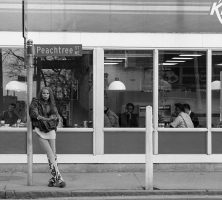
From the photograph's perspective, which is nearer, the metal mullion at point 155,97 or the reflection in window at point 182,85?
the metal mullion at point 155,97

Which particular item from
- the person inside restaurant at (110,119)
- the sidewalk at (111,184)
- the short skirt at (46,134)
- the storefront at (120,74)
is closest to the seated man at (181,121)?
the storefront at (120,74)

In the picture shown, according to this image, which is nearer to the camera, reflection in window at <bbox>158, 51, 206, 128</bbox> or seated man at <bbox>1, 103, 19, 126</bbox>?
seated man at <bbox>1, 103, 19, 126</bbox>

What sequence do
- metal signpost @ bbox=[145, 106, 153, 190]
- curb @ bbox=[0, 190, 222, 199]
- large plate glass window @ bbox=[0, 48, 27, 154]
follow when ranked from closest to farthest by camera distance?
curb @ bbox=[0, 190, 222, 199], metal signpost @ bbox=[145, 106, 153, 190], large plate glass window @ bbox=[0, 48, 27, 154]

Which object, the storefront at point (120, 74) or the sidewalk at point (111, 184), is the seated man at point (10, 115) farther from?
the sidewalk at point (111, 184)

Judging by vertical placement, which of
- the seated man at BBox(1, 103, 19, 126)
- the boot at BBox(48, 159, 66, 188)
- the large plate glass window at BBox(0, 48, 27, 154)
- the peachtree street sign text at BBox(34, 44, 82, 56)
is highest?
the peachtree street sign text at BBox(34, 44, 82, 56)

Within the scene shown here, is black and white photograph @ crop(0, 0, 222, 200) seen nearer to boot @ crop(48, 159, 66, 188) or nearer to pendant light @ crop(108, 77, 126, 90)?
pendant light @ crop(108, 77, 126, 90)

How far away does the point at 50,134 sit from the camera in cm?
974

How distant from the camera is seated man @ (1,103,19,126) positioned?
1159 cm

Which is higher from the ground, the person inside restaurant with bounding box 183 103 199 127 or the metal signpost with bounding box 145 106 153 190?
the person inside restaurant with bounding box 183 103 199 127

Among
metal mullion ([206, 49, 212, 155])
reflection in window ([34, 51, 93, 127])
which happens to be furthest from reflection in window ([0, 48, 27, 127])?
metal mullion ([206, 49, 212, 155])

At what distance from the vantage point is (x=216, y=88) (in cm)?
1191

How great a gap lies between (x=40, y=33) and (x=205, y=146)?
4558mm

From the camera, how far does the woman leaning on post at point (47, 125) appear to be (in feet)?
31.4

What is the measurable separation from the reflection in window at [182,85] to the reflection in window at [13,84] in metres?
3.16
